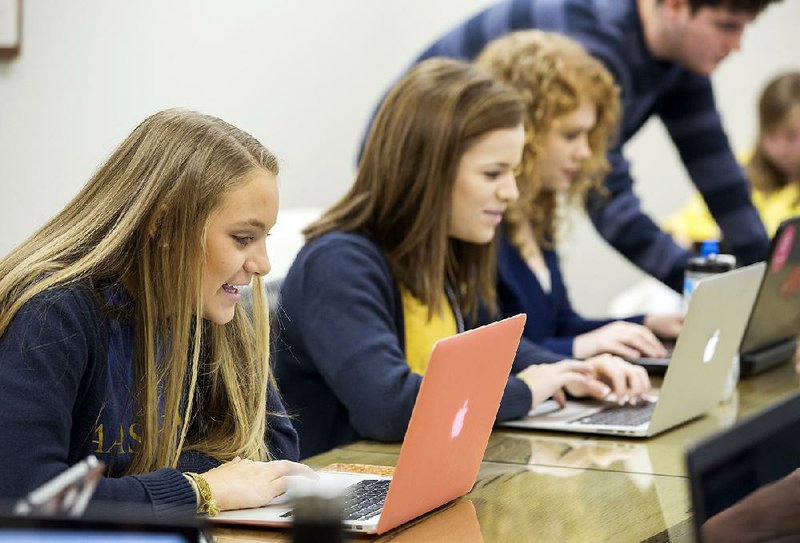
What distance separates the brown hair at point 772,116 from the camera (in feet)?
14.3

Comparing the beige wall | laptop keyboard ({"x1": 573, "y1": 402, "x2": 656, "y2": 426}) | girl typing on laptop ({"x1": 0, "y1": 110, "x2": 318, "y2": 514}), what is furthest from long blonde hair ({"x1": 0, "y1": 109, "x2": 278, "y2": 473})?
laptop keyboard ({"x1": 573, "y1": 402, "x2": 656, "y2": 426})

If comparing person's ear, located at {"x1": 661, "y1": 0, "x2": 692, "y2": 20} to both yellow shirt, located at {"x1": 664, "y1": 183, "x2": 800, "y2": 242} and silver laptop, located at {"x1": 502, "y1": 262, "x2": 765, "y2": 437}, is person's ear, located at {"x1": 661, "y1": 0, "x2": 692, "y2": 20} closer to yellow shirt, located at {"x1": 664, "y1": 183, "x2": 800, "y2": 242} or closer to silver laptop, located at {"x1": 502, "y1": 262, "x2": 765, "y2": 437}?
silver laptop, located at {"x1": 502, "y1": 262, "x2": 765, "y2": 437}

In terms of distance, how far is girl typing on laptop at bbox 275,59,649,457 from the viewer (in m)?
1.95

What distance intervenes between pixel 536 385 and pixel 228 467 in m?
0.70

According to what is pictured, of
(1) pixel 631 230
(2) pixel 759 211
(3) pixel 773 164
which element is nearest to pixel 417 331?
(1) pixel 631 230

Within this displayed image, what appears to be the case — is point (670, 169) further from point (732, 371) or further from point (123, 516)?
point (123, 516)

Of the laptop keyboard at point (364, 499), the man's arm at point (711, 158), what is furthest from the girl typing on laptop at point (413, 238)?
the man's arm at point (711, 158)

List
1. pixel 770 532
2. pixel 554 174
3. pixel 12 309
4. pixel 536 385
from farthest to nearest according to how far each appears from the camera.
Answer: pixel 554 174 < pixel 536 385 < pixel 12 309 < pixel 770 532

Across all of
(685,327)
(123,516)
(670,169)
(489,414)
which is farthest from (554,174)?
(670,169)

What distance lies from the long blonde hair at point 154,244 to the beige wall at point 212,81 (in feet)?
1.42

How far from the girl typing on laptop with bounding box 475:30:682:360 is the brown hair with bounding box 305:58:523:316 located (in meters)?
0.37

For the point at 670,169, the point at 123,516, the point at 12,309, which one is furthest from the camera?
the point at 670,169

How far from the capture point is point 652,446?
181 cm

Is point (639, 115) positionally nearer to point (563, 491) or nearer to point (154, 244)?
point (563, 491)
